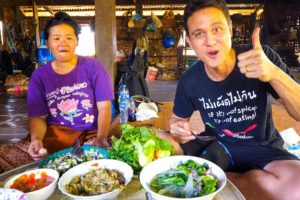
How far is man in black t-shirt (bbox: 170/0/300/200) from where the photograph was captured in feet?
5.25

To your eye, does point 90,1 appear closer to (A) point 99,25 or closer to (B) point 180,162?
(A) point 99,25

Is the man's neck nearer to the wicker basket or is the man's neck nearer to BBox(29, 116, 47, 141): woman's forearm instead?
BBox(29, 116, 47, 141): woman's forearm

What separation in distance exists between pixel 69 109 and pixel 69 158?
1.05m

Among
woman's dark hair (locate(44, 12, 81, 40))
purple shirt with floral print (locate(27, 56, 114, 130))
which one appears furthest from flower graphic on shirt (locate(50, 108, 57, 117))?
woman's dark hair (locate(44, 12, 81, 40))

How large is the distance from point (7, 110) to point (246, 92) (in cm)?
593

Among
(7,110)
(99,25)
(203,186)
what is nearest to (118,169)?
(203,186)

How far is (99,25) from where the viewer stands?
427 centimetres

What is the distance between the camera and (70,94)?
2.48m

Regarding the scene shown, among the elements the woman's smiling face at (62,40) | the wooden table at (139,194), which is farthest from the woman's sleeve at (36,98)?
the wooden table at (139,194)

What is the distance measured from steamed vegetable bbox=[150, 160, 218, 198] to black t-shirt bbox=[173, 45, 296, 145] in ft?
2.30

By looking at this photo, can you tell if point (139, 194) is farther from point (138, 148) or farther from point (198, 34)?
point (198, 34)

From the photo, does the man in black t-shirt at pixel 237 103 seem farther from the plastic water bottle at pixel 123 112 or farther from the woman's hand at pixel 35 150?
the plastic water bottle at pixel 123 112

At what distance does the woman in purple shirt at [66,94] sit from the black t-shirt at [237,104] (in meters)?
0.94

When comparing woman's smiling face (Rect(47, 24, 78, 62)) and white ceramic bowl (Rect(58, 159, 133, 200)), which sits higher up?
woman's smiling face (Rect(47, 24, 78, 62))
